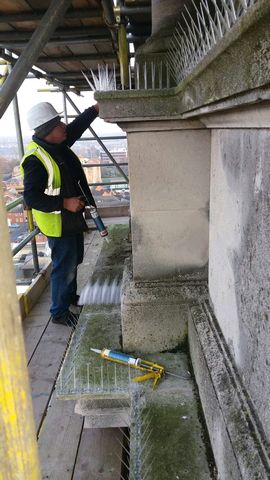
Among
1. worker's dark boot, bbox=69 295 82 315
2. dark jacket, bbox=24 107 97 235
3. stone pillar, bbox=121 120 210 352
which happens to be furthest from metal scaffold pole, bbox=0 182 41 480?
worker's dark boot, bbox=69 295 82 315

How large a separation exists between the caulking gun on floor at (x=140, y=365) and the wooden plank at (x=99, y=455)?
54cm

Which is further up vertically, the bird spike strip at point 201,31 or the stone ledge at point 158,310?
the bird spike strip at point 201,31

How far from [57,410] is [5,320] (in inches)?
95.9

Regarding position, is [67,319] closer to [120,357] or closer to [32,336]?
[32,336]

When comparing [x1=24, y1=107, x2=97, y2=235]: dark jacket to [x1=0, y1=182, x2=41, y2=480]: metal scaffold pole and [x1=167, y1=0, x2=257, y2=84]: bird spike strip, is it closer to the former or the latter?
[x1=167, y1=0, x2=257, y2=84]: bird spike strip

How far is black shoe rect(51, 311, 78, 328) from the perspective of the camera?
3.87 meters

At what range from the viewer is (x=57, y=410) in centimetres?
282

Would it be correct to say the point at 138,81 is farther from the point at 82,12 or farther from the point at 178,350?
the point at 178,350

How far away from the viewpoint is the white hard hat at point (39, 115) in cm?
353

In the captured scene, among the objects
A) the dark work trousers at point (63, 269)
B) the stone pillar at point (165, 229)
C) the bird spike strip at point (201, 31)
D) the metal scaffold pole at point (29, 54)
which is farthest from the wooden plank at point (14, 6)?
the dark work trousers at point (63, 269)

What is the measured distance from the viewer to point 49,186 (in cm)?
351

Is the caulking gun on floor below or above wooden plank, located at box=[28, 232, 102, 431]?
above

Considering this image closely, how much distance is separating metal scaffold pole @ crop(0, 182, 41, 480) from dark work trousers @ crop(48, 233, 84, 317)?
→ 299cm

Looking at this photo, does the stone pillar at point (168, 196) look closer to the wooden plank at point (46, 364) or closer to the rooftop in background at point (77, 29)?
the wooden plank at point (46, 364)
